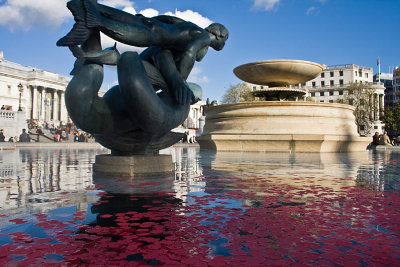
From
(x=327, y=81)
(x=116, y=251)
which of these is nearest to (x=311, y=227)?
(x=116, y=251)

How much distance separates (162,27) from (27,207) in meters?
2.76

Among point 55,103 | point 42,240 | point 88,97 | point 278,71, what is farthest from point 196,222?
point 55,103

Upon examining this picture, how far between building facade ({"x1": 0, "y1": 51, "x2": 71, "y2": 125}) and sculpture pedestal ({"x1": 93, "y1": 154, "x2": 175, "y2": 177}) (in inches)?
2811

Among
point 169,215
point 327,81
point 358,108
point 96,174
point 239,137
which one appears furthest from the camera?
point 327,81

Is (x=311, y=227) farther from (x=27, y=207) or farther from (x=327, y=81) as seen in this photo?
(x=327, y=81)

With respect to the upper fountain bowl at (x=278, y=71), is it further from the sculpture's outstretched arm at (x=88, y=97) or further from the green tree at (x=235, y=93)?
the green tree at (x=235, y=93)

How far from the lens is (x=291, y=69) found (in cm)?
1514

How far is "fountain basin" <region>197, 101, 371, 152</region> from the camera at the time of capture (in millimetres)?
12000

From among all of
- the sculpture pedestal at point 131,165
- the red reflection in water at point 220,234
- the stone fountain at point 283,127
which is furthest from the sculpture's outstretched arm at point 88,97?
the stone fountain at point 283,127

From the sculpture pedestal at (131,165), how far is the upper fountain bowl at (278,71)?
10730 millimetres

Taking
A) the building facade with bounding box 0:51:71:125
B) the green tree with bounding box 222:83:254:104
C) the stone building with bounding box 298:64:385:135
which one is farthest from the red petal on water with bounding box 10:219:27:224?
the stone building with bounding box 298:64:385:135

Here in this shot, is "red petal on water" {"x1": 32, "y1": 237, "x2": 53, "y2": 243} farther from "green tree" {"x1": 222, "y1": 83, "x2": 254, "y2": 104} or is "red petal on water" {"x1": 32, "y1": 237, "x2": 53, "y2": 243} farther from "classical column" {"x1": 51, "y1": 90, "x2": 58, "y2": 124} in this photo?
"classical column" {"x1": 51, "y1": 90, "x2": 58, "y2": 124}

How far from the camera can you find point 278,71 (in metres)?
15.3

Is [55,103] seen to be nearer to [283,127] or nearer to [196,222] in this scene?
[283,127]
